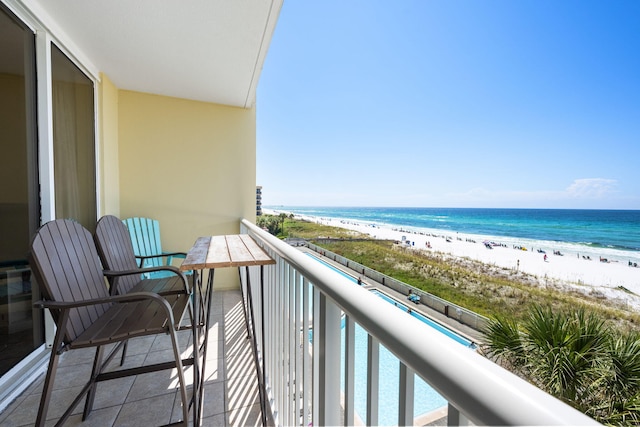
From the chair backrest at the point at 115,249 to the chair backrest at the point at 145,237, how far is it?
2.77 ft

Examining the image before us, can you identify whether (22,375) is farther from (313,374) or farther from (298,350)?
(313,374)

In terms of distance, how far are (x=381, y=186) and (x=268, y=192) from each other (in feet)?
49.6

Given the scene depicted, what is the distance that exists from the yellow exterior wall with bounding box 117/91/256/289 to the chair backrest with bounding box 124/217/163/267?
0.23 m

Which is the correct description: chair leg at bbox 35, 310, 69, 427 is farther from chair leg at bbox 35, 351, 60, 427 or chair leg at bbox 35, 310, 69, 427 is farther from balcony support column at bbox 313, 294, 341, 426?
balcony support column at bbox 313, 294, 341, 426

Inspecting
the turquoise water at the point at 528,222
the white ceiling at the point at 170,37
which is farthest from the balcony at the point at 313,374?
the turquoise water at the point at 528,222

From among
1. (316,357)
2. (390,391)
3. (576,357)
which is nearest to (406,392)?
(316,357)

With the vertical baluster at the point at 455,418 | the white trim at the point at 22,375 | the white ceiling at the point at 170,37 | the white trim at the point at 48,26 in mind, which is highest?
the white ceiling at the point at 170,37

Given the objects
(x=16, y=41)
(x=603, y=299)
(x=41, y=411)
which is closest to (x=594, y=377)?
(x=41, y=411)

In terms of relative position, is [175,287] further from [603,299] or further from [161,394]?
[603,299]

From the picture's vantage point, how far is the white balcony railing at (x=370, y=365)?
0.26m

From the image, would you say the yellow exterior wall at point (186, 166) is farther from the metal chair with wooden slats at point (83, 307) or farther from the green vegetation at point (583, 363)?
the green vegetation at point (583, 363)

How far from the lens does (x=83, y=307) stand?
4.16 ft

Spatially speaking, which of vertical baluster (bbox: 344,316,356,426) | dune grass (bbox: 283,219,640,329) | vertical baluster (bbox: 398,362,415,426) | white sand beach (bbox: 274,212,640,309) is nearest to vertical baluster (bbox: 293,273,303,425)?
vertical baluster (bbox: 344,316,356,426)

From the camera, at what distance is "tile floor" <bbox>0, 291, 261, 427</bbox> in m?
1.43
